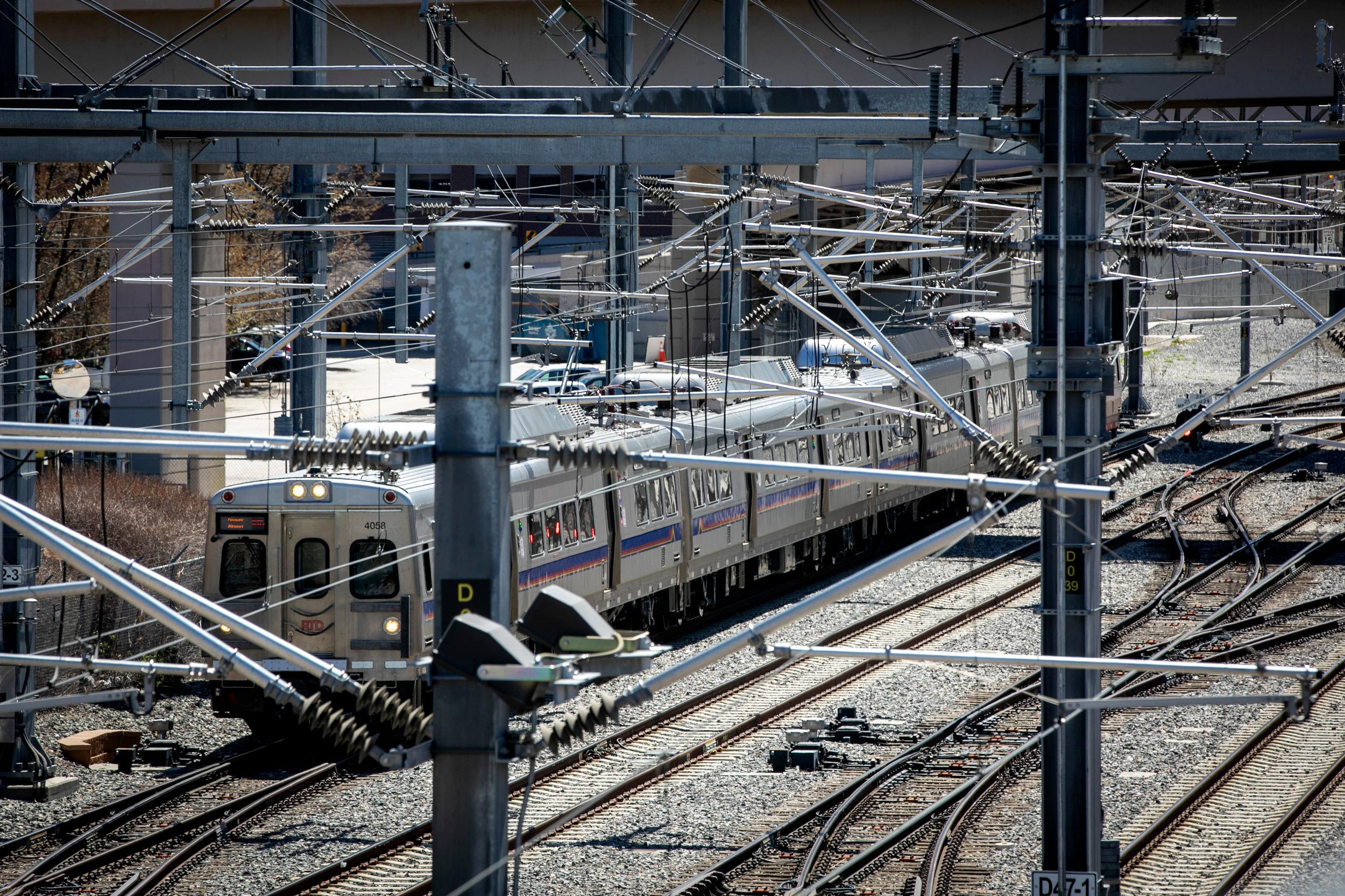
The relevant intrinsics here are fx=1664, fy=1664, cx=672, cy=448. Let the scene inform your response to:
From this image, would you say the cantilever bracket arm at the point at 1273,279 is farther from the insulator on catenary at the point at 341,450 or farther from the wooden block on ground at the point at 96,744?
the wooden block on ground at the point at 96,744

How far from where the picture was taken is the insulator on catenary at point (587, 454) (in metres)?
5.84

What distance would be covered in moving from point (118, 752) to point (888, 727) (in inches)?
289

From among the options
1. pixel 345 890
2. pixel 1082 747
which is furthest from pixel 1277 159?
pixel 345 890

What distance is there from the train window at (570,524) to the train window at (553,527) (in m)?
0.07

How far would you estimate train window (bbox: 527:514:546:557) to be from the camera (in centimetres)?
1686

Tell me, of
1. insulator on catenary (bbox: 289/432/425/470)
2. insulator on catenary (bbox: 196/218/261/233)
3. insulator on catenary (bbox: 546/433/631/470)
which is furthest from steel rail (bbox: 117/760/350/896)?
insulator on catenary (bbox: 546/433/631/470)

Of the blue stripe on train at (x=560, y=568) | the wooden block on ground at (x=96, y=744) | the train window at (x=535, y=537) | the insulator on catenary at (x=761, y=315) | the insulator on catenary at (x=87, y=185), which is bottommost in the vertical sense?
the wooden block on ground at (x=96, y=744)

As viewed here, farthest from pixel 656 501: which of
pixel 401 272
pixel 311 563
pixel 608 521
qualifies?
pixel 311 563

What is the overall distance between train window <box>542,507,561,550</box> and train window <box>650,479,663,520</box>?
6.47ft

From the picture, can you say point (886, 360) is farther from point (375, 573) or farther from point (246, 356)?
point (246, 356)

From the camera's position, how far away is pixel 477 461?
550cm

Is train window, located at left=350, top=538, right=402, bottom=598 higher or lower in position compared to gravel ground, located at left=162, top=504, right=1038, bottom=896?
higher

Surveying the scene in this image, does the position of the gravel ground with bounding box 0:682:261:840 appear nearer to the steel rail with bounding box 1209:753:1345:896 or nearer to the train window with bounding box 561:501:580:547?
the train window with bounding box 561:501:580:547

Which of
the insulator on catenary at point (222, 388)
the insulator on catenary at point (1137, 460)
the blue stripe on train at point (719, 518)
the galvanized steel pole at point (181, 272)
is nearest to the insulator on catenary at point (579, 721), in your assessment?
the insulator on catenary at point (1137, 460)
